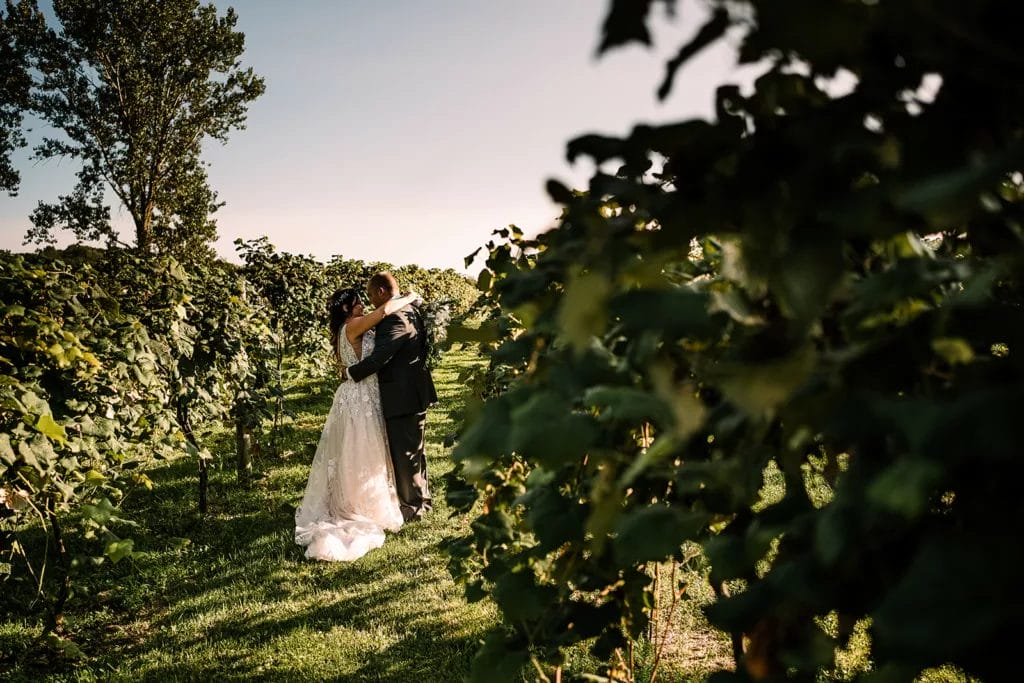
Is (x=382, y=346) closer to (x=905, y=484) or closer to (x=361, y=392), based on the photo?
(x=361, y=392)

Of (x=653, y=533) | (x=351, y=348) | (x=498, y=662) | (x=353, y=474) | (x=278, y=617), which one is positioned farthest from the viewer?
(x=351, y=348)

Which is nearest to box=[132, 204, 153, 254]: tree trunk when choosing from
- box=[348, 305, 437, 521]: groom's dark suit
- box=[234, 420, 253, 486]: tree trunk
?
box=[234, 420, 253, 486]: tree trunk

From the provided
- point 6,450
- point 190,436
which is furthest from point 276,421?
point 6,450

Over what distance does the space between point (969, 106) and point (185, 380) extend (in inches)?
219

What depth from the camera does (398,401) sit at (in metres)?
6.13

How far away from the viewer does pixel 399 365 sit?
243 inches

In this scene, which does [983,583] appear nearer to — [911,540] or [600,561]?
[911,540]

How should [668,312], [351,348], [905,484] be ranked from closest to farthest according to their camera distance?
[905,484] < [668,312] < [351,348]

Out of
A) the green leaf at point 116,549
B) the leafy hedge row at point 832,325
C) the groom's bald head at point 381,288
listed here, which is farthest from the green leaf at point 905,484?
the groom's bald head at point 381,288

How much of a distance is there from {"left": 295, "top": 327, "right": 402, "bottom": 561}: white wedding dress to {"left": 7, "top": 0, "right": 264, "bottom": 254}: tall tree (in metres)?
25.7

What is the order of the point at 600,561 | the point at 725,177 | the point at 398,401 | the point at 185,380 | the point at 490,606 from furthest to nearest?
1. the point at 398,401
2. the point at 185,380
3. the point at 490,606
4. the point at 600,561
5. the point at 725,177

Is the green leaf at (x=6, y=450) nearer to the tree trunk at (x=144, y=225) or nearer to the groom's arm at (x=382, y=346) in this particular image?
the groom's arm at (x=382, y=346)

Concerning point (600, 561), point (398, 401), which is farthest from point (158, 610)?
point (600, 561)

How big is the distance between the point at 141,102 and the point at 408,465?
97.9ft
